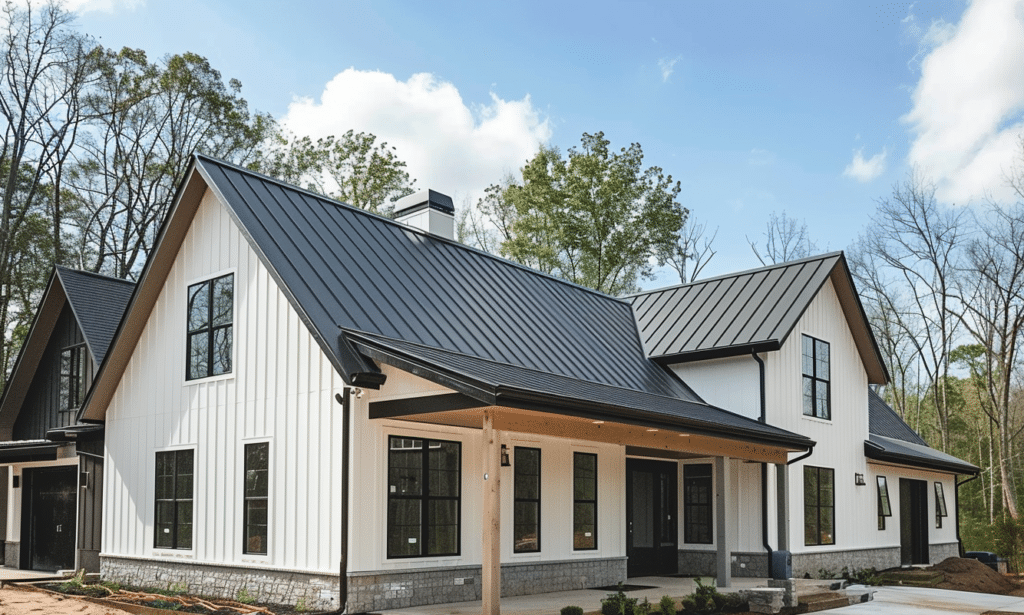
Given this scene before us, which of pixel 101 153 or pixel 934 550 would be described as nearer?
pixel 934 550

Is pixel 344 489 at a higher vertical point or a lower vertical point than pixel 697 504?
higher

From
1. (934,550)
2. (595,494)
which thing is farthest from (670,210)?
(595,494)

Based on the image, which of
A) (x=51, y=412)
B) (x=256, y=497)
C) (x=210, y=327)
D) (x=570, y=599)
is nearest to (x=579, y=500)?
(x=570, y=599)

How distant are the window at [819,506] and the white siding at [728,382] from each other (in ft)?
7.03

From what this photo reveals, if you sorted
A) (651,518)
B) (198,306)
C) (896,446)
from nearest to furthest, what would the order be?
(198,306)
(651,518)
(896,446)

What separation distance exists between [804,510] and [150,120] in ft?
77.7

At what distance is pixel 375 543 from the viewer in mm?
11164

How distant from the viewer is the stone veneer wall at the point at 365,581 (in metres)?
11.0

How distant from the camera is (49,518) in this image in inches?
726

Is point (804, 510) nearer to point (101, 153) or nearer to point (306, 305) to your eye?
point (306, 305)

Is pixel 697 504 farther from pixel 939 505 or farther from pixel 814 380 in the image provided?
pixel 939 505

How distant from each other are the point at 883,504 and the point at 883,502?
0.15 ft

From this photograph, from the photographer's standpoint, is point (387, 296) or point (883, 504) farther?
point (883, 504)

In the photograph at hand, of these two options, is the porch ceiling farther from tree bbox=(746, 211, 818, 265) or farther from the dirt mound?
tree bbox=(746, 211, 818, 265)
